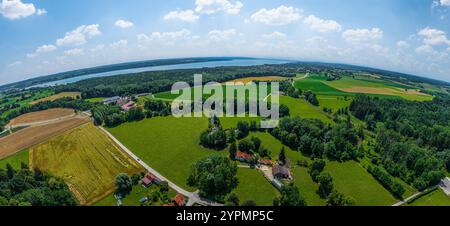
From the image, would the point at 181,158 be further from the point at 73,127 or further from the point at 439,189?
the point at 439,189

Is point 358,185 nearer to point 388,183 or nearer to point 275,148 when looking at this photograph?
point 388,183

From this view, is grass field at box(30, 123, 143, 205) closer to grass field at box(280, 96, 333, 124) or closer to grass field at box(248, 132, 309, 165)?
grass field at box(248, 132, 309, 165)

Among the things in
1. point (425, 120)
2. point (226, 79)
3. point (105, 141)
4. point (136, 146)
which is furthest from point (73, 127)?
point (425, 120)

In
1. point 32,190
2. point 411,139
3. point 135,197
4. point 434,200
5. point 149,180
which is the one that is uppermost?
point 411,139

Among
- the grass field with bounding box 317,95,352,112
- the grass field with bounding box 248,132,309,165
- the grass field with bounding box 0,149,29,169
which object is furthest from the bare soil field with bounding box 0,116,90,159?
the grass field with bounding box 317,95,352,112

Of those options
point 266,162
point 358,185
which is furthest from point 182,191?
point 358,185
